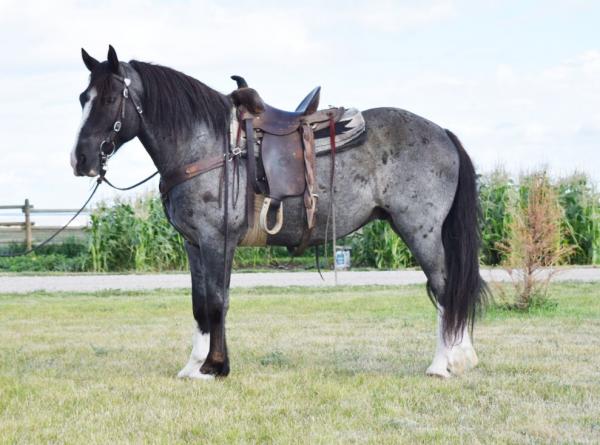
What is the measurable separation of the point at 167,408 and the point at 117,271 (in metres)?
13.3

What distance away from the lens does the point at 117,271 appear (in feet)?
59.2

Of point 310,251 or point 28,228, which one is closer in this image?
point 310,251

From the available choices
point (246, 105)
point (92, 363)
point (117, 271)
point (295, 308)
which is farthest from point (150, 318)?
point (117, 271)

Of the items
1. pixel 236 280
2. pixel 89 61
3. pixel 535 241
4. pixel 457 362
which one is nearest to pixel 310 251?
pixel 236 280

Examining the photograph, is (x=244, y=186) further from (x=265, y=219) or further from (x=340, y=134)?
(x=340, y=134)

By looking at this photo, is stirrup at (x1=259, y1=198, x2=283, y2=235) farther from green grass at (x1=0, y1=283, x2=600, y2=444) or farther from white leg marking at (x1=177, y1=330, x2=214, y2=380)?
green grass at (x1=0, y1=283, x2=600, y2=444)

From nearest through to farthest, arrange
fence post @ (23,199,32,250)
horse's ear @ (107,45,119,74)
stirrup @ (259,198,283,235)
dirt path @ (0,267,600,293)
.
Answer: horse's ear @ (107,45,119,74) < stirrup @ (259,198,283,235) < dirt path @ (0,267,600,293) < fence post @ (23,199,32,250)

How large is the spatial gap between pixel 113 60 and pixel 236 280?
9150mm

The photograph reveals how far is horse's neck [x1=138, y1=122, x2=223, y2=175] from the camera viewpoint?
605cm

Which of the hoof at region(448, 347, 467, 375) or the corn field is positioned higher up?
the corn field

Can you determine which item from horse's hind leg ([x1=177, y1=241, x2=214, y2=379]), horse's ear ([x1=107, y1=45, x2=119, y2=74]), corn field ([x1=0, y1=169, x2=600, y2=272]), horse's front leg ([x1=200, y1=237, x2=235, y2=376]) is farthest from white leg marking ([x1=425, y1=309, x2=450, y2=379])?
corn field ([x1=0, y1=169, x2=600, y2=272])

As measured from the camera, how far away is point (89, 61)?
19.4 feet

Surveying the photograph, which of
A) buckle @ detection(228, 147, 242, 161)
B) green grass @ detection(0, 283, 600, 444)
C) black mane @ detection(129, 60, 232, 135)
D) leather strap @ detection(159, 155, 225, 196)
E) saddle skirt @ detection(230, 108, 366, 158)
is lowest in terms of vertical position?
green grass @ detection(0, 283, 600, 444)

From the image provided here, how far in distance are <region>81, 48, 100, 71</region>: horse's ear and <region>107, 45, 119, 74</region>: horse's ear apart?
0.43 ft
